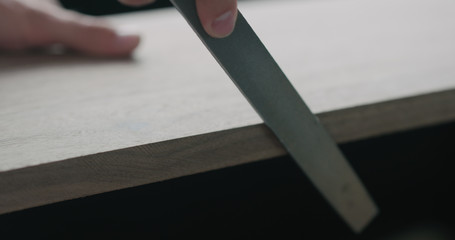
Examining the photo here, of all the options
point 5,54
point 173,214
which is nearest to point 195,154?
point 173,214

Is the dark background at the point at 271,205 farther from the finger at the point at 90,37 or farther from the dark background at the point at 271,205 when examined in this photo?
the finger at the point at 90,37

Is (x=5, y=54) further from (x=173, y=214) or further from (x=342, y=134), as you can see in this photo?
(x=342, y=134)

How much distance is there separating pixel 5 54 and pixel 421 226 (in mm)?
501

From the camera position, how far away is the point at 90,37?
1.56 ft

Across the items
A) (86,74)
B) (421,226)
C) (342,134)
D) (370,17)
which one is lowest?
(421,226)

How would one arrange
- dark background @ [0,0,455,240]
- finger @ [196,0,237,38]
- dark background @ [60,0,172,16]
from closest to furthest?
finger @ [196,0,237,38] < dark background @ [0,0,455,240] < dark background @ [60,0,172,16]

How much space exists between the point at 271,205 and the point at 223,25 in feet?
0.74

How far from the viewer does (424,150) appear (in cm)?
50

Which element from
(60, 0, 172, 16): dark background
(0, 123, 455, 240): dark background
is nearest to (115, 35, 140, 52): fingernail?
(0, 123, 455, 240): dark background

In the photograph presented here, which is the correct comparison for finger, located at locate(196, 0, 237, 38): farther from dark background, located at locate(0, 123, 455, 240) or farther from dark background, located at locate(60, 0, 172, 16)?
dark background, located at locate(60, 0, 172, 16)

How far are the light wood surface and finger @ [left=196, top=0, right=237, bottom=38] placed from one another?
7cm

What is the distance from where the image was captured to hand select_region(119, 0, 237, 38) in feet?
0.83

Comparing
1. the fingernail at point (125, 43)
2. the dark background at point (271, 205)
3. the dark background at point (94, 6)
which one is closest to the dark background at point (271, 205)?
the dark background at point (271, 205)

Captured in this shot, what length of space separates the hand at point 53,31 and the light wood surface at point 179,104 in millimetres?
19
